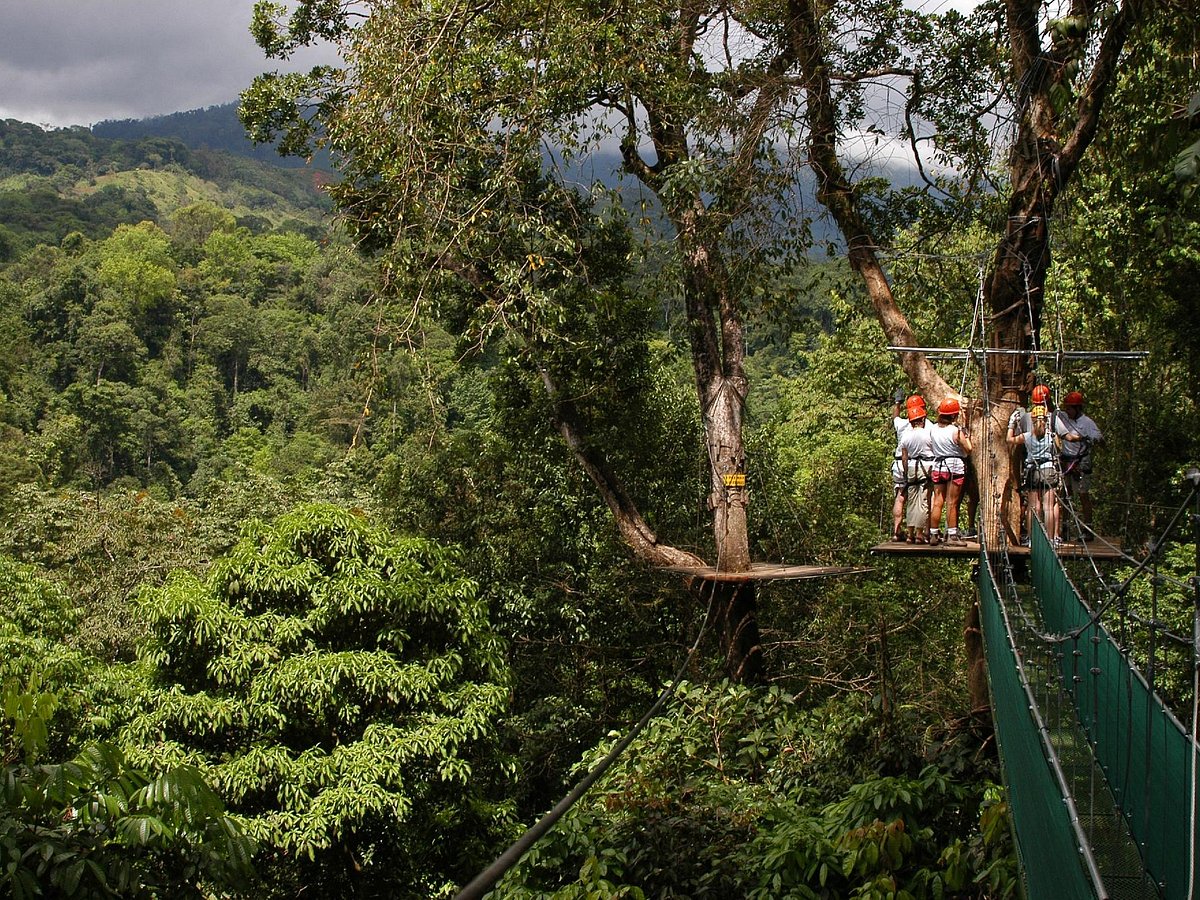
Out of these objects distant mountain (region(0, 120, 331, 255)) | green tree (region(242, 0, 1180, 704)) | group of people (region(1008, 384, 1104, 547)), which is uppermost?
distant mountain (region(0, 120, 331, 255))

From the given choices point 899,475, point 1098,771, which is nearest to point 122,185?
point 899,475

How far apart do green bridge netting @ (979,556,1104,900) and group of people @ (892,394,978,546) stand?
3358 mm

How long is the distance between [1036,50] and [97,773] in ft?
21.2

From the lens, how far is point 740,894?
4.97 meters

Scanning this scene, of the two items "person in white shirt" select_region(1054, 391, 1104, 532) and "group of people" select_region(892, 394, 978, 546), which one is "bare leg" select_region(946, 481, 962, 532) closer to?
"group of people" select_region(892, 394, 978, 546)

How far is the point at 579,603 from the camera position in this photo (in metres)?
11.8

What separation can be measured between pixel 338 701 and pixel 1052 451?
5225mm

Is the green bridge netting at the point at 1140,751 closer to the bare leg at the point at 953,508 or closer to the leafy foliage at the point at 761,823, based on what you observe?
the leafy foliage at the point at 761,823

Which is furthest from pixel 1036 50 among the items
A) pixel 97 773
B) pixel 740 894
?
pixel 97 773

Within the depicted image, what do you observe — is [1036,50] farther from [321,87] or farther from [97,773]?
[97,773]

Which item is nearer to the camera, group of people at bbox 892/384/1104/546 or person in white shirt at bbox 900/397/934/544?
group of people at bbox 892/384/1104/546

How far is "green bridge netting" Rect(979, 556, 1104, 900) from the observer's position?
2.00 meters

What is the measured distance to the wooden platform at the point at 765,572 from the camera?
8130 mm

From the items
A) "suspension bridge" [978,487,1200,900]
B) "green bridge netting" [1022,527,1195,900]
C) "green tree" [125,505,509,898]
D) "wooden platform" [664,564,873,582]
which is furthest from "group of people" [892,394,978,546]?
"green tree" [125,505,509,898]
